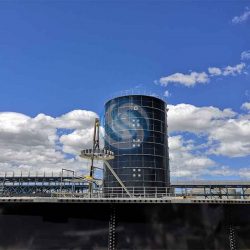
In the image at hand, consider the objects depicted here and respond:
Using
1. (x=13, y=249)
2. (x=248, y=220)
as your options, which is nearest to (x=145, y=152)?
(x=248, y=220)

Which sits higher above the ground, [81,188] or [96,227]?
[81,188]

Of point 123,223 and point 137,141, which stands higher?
point 137,141

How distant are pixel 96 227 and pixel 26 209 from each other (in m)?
4.40

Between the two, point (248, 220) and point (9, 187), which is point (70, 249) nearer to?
point (248, 220)

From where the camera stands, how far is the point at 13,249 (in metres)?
17.4

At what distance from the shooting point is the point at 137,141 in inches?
3093

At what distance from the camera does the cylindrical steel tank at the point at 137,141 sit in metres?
77.1

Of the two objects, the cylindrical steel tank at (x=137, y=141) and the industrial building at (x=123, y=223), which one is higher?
the cylindrical steel tank at (x=137, y=141)

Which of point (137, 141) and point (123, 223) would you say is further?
point (137, 141)

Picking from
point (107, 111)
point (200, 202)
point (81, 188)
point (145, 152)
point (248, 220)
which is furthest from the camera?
point (81, 188)

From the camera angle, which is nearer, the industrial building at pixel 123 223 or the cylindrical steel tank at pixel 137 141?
the industrial building at pixel 123 223

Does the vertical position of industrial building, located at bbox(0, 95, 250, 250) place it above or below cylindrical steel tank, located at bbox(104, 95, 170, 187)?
below

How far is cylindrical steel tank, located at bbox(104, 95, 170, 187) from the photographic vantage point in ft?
253

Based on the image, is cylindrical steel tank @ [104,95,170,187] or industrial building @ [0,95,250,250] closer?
industrial building @ [0,95,250,250]
